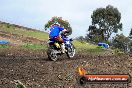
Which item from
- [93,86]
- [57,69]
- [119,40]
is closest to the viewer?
[93,86]

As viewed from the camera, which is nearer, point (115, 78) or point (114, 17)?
point (115, 78)

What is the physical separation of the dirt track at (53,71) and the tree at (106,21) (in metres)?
68.4

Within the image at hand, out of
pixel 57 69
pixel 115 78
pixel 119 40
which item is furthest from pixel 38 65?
pixel 119 40

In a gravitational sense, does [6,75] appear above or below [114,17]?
below

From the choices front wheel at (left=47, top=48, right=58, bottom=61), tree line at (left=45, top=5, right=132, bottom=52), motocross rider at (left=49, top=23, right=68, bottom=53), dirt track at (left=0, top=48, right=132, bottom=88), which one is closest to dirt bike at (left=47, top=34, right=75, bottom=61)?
front wheel at (left=47, top=48, right=58, bottom=61)

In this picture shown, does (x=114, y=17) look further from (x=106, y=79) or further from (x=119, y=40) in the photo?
(x=106, y=79)

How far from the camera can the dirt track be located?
14.3 m

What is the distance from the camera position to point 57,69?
17219mm

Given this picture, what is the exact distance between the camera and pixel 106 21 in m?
89.0

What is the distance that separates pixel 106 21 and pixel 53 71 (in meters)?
73.0

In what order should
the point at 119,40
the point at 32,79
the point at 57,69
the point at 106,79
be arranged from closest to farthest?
→ 1. the point at 106,79
2. the point at 32,79
3. the point at 57,69
4. the point at 119,40

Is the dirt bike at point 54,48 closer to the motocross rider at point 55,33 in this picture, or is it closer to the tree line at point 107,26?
the motocross rider at point 55,33

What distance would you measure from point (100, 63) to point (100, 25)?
70768 millimetres

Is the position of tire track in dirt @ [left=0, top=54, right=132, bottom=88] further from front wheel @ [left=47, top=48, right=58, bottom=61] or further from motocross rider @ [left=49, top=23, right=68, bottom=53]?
motocross rider @ [left=49, top=23, right=68, bottom=53]
